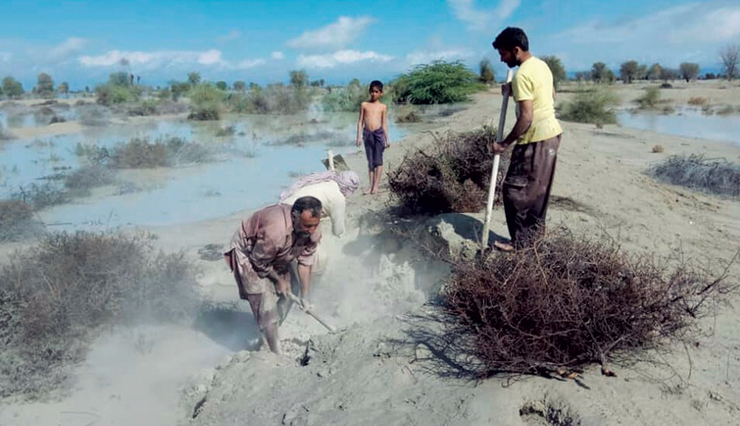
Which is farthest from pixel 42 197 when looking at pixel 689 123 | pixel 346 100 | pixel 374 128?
pixel 346 100

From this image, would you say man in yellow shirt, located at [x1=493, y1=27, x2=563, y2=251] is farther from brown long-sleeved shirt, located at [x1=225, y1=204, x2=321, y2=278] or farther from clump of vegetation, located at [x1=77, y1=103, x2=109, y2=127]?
clump of vegetation, located at [x1=77, y1=103, x2=109, y2=127]

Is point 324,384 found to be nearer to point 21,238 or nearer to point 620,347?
point 620,347

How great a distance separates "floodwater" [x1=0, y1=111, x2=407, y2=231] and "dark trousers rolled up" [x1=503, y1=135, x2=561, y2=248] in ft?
19.2

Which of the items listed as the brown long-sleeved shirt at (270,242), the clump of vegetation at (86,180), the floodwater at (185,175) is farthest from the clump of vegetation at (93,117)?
the brown long-sleeved shirt at (270,242)

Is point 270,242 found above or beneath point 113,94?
beneath

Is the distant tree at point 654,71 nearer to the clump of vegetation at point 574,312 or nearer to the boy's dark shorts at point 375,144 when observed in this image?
the boy's dark shorts at point 375,144

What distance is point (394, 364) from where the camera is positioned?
11.3 feet

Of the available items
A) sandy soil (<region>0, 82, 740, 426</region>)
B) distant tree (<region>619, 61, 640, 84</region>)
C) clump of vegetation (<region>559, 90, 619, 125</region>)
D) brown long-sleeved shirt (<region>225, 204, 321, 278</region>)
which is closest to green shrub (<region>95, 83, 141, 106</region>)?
clump of vegetation (<region>559, 90, 619, 125</region>)

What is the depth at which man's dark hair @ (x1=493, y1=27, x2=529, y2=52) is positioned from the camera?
396 centimetres

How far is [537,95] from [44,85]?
66193 millimetres

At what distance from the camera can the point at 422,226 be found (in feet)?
18.3

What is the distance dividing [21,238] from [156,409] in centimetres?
461

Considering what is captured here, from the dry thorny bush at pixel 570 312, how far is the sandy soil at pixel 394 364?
4.5 inches

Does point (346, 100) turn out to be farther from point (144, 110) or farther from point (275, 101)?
point (144, 110)
